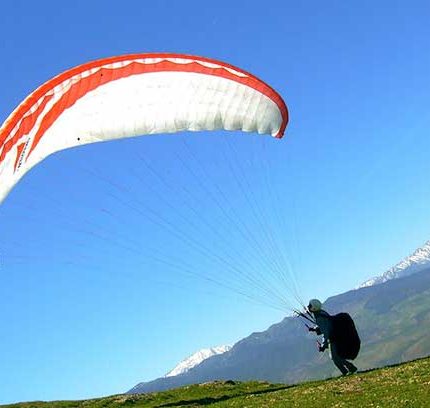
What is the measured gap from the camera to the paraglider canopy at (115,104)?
2116 cm

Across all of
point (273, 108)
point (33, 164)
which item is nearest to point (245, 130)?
point (273, 108)

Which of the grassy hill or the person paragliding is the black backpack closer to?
the person paragliding

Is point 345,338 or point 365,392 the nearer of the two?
point 365,392

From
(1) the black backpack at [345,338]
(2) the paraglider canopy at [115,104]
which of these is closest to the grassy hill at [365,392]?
(1) the black backpack at [345,338]

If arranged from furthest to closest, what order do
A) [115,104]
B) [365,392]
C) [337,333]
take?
1. [337,333]
2. [365,392]
3. [115,104]

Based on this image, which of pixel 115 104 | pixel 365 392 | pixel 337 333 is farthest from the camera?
pixel 337 333

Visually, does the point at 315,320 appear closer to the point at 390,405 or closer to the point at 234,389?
the point at 390,405

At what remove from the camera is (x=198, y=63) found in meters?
22.3

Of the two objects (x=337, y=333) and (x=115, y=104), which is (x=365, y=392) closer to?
(x=337, y=333)

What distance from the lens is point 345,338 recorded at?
26953mm

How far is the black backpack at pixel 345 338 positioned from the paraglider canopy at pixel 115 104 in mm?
11402

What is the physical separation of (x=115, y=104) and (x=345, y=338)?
590 inches

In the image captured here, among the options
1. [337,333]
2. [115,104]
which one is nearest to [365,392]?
[337,333]

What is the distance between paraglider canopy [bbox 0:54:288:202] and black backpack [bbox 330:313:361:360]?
37.4ft
